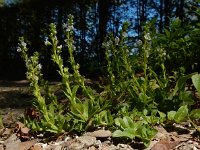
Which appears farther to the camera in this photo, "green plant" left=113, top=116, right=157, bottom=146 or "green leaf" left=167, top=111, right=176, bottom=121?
"green leaf" left=167, top=111, right=176, bottom=121

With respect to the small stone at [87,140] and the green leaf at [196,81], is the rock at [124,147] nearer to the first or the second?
the small stone at [87,140]

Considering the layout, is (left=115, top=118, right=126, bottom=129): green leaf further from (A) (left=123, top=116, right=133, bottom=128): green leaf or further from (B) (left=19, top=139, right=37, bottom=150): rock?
(B) (left=19, top=139, right=37, bottom=150): rock

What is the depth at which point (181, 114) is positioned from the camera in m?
2.52

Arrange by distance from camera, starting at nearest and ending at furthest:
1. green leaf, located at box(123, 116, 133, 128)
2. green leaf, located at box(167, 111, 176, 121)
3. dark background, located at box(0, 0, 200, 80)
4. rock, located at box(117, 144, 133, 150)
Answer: rock, located at box(117, 144, 133, 150), green leaf, located at box(123, 116, 133, 128), green leaf, located at box(167, 111, 176, 121), dark background, located at box(0, 0, 200, 80)

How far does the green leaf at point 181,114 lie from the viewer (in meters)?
2.51

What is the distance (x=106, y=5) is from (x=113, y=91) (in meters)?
9.54

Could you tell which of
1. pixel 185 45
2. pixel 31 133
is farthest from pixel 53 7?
pixel 31 133

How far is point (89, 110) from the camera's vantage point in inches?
107

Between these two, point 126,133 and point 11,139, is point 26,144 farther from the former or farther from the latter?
point 126,133

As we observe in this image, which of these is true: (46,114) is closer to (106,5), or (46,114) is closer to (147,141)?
(147,141)

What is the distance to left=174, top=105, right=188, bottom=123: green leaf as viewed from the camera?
2514mm

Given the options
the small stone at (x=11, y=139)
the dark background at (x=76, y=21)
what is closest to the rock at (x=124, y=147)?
the small stone at (x=11, y=139)

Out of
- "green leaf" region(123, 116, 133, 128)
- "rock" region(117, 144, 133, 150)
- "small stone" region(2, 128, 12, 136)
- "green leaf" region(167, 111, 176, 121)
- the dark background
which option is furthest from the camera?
the dark background

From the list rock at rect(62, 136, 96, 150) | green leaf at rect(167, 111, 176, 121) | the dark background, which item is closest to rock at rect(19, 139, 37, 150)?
rock at rect(62, 136, 96, 150)
